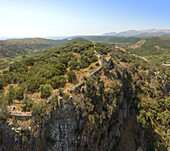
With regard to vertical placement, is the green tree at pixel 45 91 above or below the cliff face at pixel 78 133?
above

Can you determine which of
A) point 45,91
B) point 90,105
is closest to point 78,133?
point 90,105

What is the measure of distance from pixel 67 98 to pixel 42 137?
Result: 296 inches

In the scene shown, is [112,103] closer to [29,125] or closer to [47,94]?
[47,94]

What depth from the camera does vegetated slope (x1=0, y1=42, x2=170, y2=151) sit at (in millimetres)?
18875

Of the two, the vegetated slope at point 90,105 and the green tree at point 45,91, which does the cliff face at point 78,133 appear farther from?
the green tree at point 45,91

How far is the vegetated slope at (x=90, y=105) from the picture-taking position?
18.9 metres

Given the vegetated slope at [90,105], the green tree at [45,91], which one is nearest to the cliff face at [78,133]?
the vegetated slope at [90,105]

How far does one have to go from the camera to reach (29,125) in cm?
1627

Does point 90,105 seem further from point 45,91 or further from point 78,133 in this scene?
point 45,91

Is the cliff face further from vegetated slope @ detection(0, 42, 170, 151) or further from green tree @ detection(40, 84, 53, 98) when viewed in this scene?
green tree @ detection(40, 84, 53, 98)

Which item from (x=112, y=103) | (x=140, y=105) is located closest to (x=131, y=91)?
(x=140, y=105)

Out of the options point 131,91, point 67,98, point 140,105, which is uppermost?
point 67,98

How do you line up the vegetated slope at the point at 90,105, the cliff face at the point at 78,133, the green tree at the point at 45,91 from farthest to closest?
the green tree at the point at 45,91, the vegetated slope at the point at 90,105, the cliff face at the point at 78,133

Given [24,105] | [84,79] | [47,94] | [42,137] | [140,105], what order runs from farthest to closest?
[140,105] < [84,79] < [47,94] < [24,105] < [42,137]
